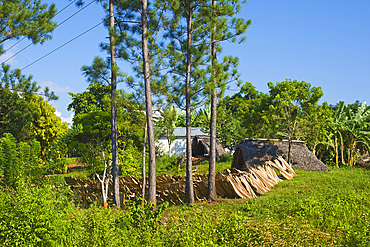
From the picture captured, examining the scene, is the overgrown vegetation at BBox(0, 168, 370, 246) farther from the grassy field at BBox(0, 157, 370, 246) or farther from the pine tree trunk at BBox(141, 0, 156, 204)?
the pine tree trunk at BBox(141, 0, 156, 204)

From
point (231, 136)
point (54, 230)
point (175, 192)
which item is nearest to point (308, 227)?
point (54, 230)

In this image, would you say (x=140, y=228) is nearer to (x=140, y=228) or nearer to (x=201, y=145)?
(x=140, y=228)

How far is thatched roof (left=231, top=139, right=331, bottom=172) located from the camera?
16891 mm

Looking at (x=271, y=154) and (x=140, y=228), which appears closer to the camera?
(x=140, y=228)

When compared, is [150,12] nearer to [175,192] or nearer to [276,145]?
[175,192]

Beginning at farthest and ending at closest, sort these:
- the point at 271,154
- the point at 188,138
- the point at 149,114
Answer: the point at 271,154, the point at 188,138, the point at 149,114

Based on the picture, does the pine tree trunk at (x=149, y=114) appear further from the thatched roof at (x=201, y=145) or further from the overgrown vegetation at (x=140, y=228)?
the thatched roof at (x=201, y=145)

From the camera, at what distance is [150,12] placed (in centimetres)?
1118

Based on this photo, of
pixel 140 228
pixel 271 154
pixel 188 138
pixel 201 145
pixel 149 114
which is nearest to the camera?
pixel 140 228

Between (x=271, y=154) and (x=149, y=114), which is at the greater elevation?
(x=149, y=114)

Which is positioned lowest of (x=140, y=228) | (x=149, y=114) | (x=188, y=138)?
(x=140, y=228)

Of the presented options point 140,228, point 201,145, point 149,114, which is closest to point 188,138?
point 149,114

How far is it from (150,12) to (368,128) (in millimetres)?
16506

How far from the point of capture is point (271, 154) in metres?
17.4
